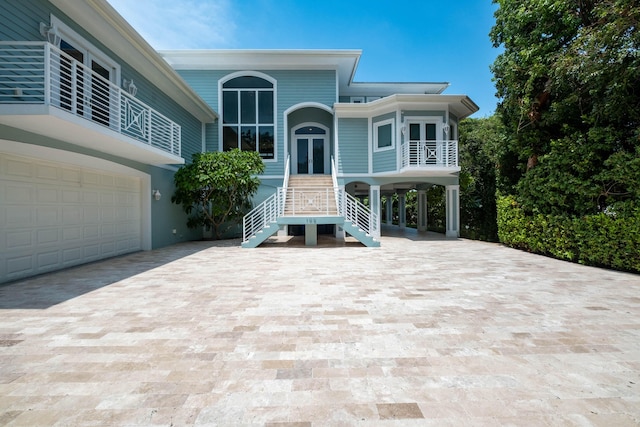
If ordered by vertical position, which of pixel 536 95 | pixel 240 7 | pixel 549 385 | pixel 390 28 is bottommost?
pixel 549 385

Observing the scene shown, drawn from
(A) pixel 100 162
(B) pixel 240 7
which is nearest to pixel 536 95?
(B) pixel 240 7

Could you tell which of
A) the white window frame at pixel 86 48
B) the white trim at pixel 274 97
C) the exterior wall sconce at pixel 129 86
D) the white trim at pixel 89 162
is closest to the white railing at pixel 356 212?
the white trim at pixel 274 97

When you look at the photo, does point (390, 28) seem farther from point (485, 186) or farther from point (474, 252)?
point (474, 252)

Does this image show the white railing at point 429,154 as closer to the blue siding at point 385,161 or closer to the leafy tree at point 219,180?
the blue siding at point 385,161

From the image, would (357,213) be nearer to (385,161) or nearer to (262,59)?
(385,161)

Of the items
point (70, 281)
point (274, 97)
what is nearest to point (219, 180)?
point (70, 281)

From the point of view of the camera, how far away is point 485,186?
43.6 ft

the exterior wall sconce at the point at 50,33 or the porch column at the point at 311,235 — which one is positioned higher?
the exterior wall sconce at the point at 50,33

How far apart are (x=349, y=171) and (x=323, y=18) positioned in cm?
719

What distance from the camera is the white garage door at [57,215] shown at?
18.5 feet

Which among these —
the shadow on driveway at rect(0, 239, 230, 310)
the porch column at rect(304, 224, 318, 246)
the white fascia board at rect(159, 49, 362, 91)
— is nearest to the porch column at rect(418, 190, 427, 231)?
the white fascia board at rect(159, 49, 362, 91)

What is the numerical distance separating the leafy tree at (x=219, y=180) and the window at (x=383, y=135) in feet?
18.6

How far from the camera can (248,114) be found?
14.4m

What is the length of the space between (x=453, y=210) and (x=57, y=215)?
14.2 m
